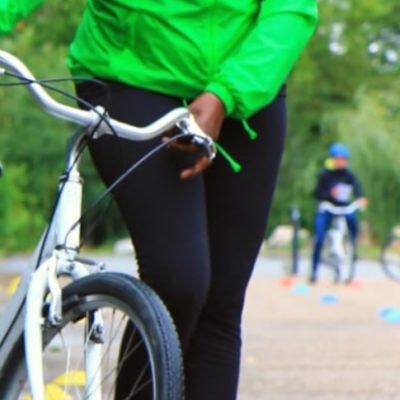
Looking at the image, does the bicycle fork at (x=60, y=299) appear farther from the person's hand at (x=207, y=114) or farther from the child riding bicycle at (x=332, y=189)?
the child riding bicycle at (x=332, y=189)

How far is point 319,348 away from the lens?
29.7 ft

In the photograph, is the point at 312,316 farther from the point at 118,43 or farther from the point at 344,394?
the point at 118,43

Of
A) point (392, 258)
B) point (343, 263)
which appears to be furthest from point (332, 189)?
point (392, 258)

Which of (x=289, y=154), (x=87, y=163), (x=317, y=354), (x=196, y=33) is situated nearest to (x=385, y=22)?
(x=317, y=354)

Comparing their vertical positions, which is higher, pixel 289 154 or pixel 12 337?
pixel 289 154

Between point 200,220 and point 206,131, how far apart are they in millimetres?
215

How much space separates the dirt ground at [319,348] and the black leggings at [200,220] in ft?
9.08

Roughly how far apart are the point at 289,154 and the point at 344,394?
1772 inches

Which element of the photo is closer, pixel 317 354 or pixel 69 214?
pixel 69 214

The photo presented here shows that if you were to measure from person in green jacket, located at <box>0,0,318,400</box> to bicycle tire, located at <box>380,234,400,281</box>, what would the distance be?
16297mm

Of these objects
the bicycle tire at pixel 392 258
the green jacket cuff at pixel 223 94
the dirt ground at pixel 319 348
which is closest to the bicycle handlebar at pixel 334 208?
the bicycle tire at pixel 392 258

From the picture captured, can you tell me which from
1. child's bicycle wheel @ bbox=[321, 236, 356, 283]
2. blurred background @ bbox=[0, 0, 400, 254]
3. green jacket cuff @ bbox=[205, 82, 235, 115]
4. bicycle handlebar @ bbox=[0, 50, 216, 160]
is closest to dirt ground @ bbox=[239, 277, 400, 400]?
child's bicycle wheel @ bbox=[321, 236, 356, 283]

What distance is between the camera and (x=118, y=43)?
11.7 feet

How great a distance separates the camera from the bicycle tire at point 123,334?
279 cm
